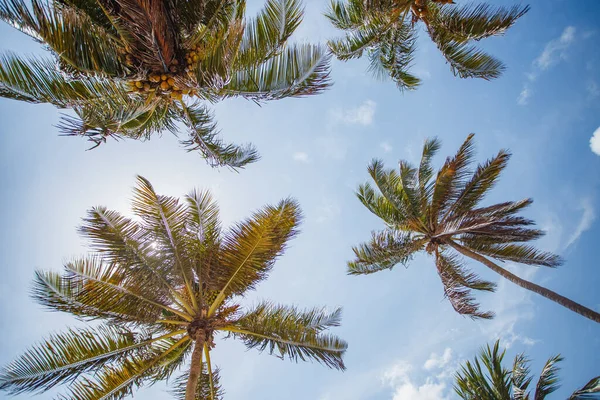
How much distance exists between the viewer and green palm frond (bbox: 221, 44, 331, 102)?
6191 millimetres

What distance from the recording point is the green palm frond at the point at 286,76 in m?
6.19

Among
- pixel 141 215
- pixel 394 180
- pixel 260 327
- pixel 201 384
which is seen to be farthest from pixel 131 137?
pixel 394 180

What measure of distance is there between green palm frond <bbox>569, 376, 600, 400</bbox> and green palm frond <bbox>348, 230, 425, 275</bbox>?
17.1ft

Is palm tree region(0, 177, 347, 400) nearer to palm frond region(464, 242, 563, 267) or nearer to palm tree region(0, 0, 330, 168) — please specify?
palm tree region(0, 0, 330, 168)

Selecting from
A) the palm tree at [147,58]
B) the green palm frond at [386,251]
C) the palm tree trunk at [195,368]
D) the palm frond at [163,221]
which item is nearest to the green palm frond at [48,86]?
the palm tree at [147,58]

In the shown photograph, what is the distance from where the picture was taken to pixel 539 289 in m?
9.13

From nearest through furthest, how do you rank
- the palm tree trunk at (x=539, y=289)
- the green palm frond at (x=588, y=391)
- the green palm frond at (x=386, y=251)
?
1. the green palm frond at (x=588, y=391)
2. the palm tree trunk at (x=539, y=289)
3. the green palm frond at (x=386, y=251)

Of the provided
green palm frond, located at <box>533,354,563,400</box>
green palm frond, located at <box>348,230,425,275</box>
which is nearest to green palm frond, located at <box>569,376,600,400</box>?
green palm frond, located at <box>533,354,563,400</box>

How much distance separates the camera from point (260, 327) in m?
7.09

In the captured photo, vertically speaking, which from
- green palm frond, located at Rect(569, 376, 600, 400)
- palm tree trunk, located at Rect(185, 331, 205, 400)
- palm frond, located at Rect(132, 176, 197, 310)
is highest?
palm frond, located at Rect(132, 176, 197, 310)

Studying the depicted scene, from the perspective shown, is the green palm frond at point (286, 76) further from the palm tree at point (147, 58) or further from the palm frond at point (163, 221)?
the palm frond at point (163, 221)

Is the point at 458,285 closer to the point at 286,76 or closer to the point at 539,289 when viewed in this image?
the point at 539,289

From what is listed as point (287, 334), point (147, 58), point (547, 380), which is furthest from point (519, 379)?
point (147, 58)

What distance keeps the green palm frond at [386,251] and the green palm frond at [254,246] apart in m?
4.45
